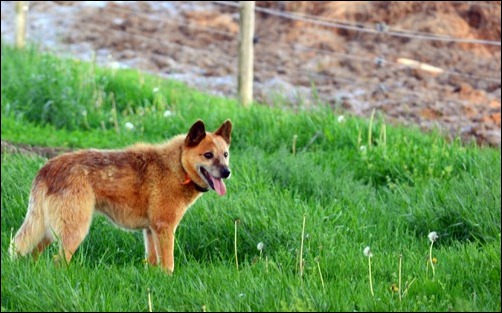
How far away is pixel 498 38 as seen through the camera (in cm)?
1475

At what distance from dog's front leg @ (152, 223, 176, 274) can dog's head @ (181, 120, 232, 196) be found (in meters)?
0.39

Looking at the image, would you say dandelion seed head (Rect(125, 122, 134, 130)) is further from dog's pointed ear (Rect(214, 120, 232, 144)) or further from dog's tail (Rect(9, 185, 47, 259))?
dog's tail (Rect(9, 185, 47, 259))

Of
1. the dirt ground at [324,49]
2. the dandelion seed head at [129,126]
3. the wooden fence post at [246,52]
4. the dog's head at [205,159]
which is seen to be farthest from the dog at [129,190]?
the wooden fence post at [246,52]

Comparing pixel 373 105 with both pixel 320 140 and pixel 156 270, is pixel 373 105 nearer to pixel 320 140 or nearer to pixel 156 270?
pixel 320 140

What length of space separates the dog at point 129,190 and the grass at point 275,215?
0.20 m

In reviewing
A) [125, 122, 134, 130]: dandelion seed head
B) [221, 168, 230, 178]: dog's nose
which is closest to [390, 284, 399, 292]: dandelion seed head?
[221, 168, 230, 178]: dog's nose

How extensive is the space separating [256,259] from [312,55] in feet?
27.1

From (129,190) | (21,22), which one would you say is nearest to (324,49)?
(21,22)

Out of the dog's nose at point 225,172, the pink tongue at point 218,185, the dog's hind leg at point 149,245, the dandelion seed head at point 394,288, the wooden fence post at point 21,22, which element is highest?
the wooden fence post at point 21,22

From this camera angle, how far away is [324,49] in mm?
15133

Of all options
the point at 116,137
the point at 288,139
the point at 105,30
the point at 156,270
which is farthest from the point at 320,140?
the point at 105,30

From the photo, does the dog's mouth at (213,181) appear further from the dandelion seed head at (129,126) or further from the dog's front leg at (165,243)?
the dandelion seed head at (129,126)

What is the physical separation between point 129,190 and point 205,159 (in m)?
0.55

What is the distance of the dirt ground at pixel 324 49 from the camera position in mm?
12836
